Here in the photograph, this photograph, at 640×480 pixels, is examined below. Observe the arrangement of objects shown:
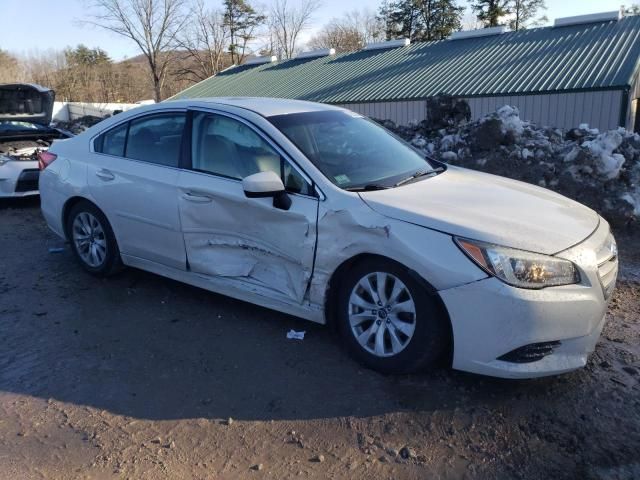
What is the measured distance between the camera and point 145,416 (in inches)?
120

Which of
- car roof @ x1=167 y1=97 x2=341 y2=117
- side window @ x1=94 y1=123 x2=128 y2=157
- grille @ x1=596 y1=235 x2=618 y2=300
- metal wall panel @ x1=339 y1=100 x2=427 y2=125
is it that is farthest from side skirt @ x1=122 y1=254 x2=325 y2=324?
metal wall panel @ x1=339 y1=100 x2=427 y2=125

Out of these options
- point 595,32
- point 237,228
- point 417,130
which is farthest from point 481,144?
point 595,32

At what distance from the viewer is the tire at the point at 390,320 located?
3111 mm

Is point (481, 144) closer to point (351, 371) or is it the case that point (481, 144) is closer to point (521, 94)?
point (351, 371)

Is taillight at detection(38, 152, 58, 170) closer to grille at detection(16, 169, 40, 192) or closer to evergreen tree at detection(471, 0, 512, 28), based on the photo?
grille at detection(16, 169, 40, 192)

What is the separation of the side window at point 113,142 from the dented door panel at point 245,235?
0.99 m

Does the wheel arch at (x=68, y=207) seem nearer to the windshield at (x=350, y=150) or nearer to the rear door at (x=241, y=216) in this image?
the rear door at (x=241, y=216)

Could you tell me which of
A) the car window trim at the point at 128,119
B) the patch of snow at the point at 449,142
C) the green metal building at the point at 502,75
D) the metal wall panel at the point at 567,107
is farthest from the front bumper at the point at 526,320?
the green metal building at the point at 502,75

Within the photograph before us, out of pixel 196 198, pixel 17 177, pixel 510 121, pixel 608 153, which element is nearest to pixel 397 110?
pixel 510 121

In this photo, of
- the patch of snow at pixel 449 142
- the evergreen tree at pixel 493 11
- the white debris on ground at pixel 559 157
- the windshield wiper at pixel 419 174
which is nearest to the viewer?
the windshield wiper at pixel 419 174

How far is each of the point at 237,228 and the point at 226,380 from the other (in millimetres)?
1048

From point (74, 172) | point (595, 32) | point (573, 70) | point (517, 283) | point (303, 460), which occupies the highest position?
point (595, 32)

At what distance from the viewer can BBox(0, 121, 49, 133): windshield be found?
27.7 ft

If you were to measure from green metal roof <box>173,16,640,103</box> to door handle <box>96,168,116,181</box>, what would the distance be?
1847cm
